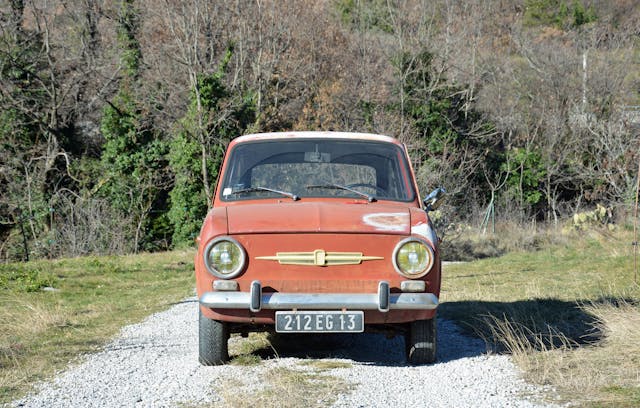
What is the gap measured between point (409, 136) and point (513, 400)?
24.1m

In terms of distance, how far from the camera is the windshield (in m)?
7.54

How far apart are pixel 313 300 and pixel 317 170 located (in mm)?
1662

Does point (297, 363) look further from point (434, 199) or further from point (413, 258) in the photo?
point (434, 199)

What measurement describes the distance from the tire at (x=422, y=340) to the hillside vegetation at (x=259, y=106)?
15433mm

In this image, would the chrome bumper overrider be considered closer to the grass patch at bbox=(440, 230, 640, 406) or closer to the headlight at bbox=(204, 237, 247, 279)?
the headlight at bbox=(204, 237, 247, 279)

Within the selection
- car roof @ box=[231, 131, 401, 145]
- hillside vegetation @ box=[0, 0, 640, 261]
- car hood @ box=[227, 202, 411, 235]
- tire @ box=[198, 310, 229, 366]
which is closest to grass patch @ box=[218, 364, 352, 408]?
tire @ box=[198, 310, 229, 366]

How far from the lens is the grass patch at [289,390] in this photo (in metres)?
5.52

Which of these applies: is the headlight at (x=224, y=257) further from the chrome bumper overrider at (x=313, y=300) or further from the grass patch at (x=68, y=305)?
the grass patch at (x=68, y=305)

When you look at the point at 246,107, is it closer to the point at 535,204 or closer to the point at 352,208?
the point at 535,204

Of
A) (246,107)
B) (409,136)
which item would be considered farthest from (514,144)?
(246,107)

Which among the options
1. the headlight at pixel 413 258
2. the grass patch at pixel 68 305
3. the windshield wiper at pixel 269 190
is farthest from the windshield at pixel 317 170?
the grass patch at pixel 68 305

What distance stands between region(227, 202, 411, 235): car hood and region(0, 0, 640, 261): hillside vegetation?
15.5m

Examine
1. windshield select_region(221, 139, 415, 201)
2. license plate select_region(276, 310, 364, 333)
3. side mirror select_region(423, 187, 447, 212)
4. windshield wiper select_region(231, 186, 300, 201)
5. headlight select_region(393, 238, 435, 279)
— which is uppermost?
windshield select_region(221, 139, 415, 201)

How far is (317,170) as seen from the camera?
7742 mm
